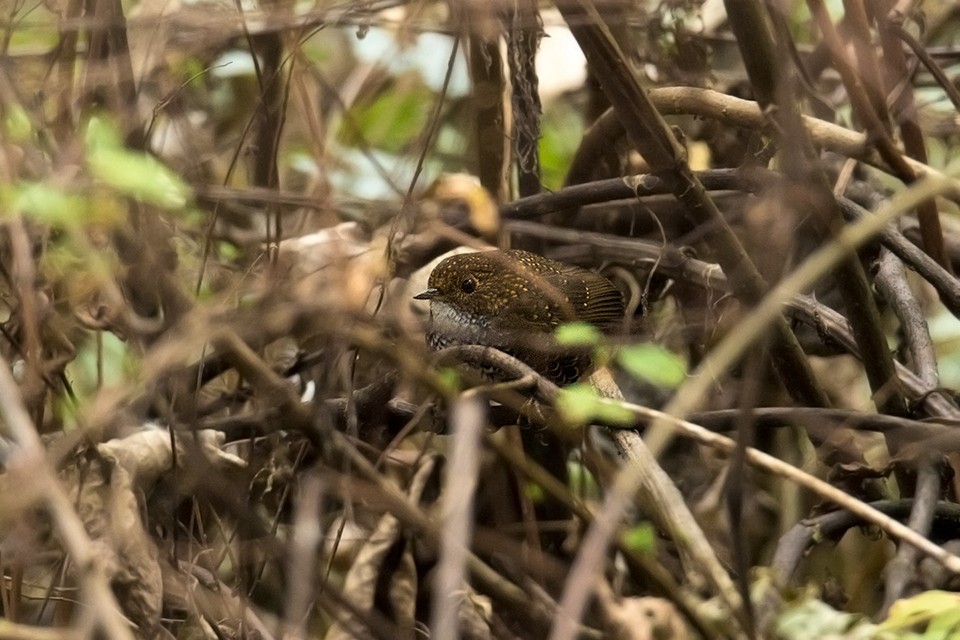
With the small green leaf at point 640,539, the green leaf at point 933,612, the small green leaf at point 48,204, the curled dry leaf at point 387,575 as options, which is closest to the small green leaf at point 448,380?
the small green leaf at point 640,539

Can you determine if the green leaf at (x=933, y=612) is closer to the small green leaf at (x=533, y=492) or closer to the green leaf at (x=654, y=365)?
the green leaf at (x=654, y=365)

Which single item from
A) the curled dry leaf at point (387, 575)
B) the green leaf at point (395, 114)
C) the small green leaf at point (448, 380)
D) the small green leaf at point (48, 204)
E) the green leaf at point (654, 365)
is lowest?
the curled dry leaf at point (387, 575)

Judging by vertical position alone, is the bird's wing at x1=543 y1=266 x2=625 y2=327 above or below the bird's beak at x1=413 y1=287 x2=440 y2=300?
above

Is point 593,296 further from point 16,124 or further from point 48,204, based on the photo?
point 48,204

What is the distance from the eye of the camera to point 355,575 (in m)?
3.08

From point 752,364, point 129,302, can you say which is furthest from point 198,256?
point 752,364

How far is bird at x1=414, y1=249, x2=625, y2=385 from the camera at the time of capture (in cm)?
369

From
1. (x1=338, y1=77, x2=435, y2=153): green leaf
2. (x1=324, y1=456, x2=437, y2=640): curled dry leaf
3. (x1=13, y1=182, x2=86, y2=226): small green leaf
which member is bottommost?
(x1=324, y1=456, x2=437, y2=640): curled dry leaf

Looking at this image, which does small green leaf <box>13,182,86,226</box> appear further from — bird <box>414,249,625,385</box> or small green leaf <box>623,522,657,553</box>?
bird <box>414,249,625,385</box>

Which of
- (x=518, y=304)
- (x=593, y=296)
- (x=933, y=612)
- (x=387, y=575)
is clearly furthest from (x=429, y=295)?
(x=933, y=612)

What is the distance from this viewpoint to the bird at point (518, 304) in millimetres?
3686

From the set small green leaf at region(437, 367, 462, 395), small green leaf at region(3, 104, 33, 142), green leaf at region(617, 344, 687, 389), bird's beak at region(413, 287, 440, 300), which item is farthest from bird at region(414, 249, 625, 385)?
small green leaf at region(3, 104, 33, 142)

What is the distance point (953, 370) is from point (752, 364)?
285 cm

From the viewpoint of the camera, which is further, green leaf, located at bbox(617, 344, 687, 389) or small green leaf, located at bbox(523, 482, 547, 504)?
small green leaf, located at bbox(523, 482, 547, 504)
